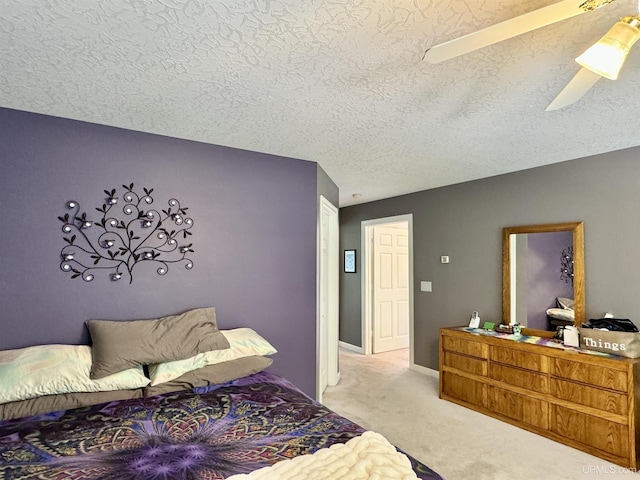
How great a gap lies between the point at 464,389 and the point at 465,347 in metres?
0.41

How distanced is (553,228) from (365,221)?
265cm

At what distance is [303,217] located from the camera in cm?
331

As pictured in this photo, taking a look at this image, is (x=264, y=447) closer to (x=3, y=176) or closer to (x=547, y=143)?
(x=3, y=176)

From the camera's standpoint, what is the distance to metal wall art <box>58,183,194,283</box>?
2371 mm

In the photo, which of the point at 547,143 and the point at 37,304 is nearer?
the point at 37,304

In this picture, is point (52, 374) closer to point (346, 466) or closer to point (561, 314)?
point (346, 466)

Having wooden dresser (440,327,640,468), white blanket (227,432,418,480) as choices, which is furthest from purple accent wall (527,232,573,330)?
white blanket (227,432,418,480)

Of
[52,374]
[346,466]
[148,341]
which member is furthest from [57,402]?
[346,466]

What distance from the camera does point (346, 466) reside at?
50.0 inches

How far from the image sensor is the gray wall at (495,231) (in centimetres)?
293

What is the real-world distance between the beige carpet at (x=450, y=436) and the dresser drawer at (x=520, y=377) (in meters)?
0.37

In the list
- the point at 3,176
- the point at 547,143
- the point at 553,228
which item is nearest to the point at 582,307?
the point at 553,228

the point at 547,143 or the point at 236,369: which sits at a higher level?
the point at 547,143

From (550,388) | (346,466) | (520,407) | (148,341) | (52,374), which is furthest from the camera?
(520,407)
